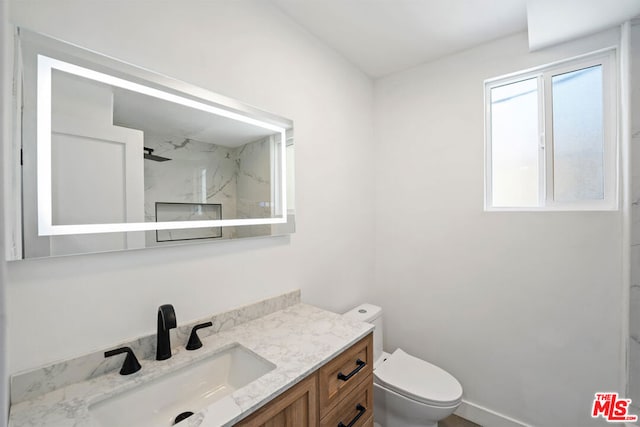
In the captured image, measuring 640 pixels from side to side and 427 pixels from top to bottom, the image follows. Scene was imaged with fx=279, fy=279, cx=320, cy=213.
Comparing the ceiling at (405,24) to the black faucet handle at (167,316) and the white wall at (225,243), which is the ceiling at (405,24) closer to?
the white wall at (225,243)

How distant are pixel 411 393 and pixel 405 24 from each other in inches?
87.8

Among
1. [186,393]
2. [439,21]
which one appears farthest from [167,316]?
[439,21]

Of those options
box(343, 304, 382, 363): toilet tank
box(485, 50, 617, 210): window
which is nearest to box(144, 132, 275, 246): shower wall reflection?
box(343, 304, 382, 363): toilet tank

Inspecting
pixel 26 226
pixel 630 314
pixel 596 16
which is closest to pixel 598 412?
pixel 630 314

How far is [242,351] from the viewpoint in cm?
117

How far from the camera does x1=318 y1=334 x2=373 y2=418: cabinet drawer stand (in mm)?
1078

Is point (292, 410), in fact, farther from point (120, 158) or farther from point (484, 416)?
point (484, 416)

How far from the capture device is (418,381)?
1718 millimetres

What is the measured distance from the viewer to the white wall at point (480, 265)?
64.1 inches

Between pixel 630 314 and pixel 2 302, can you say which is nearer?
pixel 2 302

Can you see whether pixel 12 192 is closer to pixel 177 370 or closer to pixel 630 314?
pixel 177 370

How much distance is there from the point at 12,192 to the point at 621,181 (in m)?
2.68

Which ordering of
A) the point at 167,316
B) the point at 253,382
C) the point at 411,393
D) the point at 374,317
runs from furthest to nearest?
the point at 374,317, the point at 411,393, the point at 167,316, the point at 253,382

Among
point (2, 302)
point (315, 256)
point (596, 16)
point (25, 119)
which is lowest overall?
point (315, 256)
